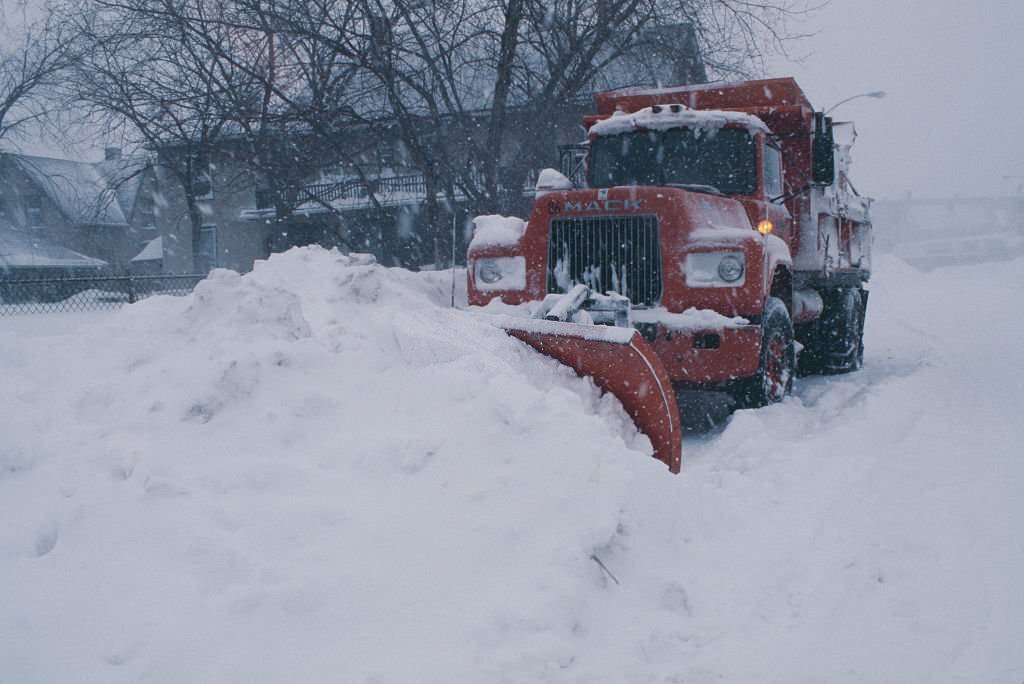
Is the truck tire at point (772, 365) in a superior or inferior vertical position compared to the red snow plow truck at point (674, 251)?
inferior

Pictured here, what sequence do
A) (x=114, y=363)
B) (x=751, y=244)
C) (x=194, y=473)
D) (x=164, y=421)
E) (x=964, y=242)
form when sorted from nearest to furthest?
(x=194, y=473) < (x=164, y=421) < (x=114, y=363) < (x=751, y=244) < (x=964, y=242)

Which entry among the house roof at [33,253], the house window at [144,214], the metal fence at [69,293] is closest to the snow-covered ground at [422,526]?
the metal fence at [69,293]

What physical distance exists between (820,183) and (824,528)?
15.1ft

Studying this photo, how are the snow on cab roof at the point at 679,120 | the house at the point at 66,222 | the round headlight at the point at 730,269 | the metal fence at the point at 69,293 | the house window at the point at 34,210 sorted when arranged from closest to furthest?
the round headlight at the point at 730,269
the snow on cab roof at the point at 679,120
the metal fence at the point at 69,293
the house at the point at 66,222
the house window at the point at 34,210

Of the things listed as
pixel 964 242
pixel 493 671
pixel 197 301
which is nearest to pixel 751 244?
pixel 197 301

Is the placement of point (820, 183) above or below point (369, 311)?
above

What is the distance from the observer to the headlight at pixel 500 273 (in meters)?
6.97

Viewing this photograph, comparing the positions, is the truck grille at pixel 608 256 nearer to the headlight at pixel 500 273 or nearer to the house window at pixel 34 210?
the headlight at pixel 500 273

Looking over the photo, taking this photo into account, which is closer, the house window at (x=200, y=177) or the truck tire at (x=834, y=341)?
the truck tire at (x=834, y=341)

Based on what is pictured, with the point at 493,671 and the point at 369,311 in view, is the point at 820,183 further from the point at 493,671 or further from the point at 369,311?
the point at 493,671

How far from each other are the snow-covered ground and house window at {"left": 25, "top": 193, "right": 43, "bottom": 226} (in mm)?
41167

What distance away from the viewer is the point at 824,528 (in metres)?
4.18

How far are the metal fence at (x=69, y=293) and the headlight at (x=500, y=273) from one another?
9.68 m

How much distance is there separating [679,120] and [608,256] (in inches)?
68.0
